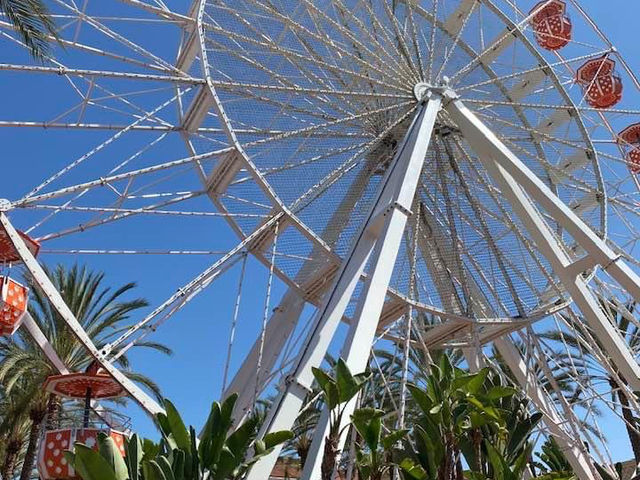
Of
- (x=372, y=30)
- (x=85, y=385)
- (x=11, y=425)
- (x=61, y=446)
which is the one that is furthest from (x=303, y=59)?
(x=11, y=425)

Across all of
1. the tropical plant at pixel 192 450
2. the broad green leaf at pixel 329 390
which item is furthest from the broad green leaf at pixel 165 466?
the broad green leaf at pixel 329 390

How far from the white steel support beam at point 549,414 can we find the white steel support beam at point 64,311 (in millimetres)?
9708

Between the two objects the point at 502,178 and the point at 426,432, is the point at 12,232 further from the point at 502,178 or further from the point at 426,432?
the point at 502,178

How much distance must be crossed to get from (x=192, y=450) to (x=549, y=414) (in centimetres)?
1048

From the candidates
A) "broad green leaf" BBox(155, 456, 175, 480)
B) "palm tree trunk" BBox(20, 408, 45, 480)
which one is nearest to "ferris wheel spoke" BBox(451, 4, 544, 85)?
"broad green leaf" BBox(155, 456, 175, 480)

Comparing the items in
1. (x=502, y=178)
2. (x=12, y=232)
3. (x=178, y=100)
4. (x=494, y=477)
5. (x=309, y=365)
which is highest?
(x=178, y=100)

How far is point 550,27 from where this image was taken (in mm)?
21438

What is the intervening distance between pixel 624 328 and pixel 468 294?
541 inches

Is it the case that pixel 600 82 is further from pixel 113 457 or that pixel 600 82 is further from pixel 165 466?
pixel 113 457

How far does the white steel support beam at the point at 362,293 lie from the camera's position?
11.3 metres

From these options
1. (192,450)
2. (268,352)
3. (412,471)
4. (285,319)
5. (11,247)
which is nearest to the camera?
(192,450)

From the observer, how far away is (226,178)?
14922 millimetres

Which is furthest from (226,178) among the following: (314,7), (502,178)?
(502,178)

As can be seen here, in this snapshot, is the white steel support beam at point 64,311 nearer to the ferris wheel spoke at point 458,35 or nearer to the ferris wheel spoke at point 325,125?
the ferris wheel spoke at point 325,125
